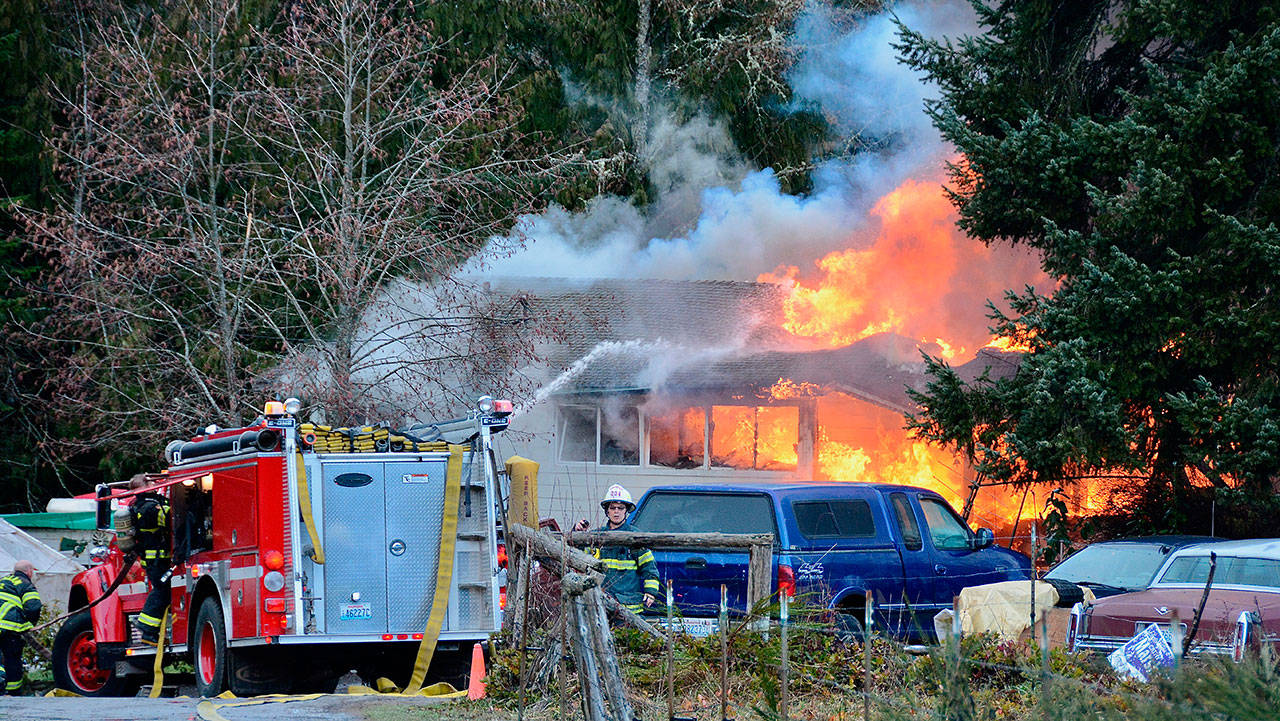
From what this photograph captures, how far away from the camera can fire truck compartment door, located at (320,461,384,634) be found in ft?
35.4

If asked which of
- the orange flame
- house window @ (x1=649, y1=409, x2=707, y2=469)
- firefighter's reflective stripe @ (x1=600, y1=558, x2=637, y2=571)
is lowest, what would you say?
firefighter's reflective stripe @ (x1=600, y1=558, x2=637, y2=571)

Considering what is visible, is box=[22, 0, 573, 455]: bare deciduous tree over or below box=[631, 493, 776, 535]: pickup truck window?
over

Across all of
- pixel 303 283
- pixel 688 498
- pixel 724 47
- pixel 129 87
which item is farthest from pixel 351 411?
pixel 724 47

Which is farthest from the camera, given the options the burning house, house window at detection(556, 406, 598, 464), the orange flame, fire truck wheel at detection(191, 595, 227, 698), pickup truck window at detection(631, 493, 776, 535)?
house window at detection(556, 406, 598, 464)

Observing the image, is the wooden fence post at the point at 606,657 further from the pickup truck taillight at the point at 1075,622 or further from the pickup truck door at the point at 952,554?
the pickup truck door at the point at 952,554

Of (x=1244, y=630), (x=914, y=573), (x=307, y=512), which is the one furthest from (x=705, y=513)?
(x=1244, y=630)

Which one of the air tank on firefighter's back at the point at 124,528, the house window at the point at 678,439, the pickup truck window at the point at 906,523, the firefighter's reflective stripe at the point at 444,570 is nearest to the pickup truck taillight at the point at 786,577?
the pickup truck window at the point at 906,523

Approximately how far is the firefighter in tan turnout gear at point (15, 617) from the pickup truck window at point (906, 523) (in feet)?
25.3

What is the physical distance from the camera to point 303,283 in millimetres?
22469

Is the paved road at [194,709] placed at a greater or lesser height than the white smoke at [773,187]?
lesser

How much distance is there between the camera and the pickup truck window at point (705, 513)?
1157 centimetres

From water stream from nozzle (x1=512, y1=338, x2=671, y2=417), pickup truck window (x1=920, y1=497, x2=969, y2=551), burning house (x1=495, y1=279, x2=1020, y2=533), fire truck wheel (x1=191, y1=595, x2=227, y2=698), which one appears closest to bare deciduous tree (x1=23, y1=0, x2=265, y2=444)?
water stream from nozzle (x1=512, y1=338, x2=671, y2=417)

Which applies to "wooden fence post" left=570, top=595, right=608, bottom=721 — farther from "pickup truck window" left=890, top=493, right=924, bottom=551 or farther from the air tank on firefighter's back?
the air tank on firefighter's back

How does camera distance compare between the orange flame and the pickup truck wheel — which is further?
the orange flame
